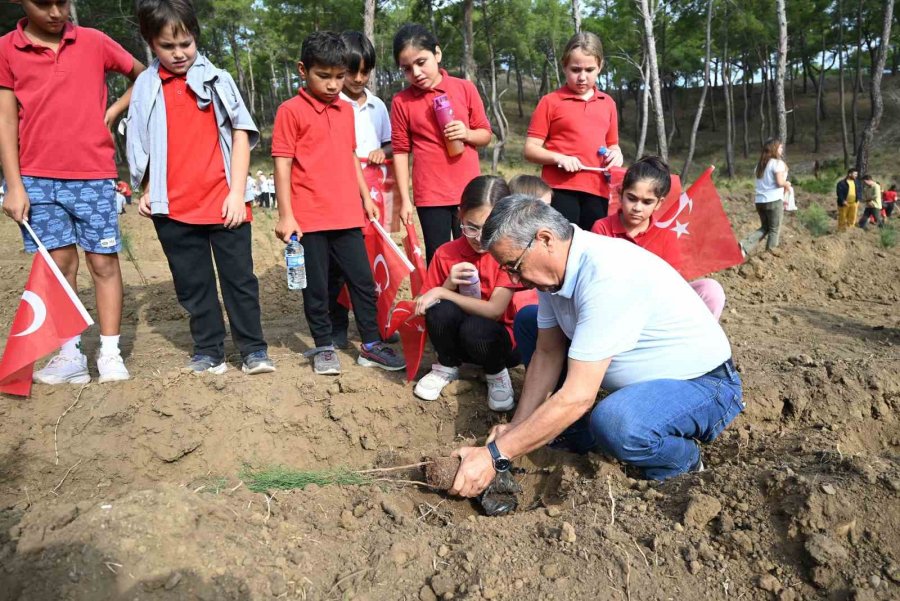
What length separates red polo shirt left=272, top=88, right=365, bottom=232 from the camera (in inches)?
139

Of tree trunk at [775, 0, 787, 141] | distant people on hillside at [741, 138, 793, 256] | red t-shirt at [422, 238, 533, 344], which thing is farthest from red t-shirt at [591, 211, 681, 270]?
tree trunk at [775, 0, 787, 141]

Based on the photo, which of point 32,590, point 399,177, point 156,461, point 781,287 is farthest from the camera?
point 781,287

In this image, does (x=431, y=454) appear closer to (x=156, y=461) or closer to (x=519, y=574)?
(x=519, y=574)

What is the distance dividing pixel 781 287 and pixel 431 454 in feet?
18.7

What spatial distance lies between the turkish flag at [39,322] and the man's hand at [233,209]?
85cm

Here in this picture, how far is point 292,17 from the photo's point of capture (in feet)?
85.4

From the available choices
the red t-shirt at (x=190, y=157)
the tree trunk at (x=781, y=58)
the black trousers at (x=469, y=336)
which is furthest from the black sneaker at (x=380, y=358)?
the tree trunk at (x=781, y=58)

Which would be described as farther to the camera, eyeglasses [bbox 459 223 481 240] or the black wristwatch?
eyeglasses [bbox 459 223 481 240]

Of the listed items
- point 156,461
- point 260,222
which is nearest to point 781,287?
point 156,461

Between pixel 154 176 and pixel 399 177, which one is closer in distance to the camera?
pixel 154 176

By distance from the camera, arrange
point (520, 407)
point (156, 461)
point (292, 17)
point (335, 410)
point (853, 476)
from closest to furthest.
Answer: point (853, 476)
point (520, 407)
point (156, 461)
point (335, 410)
point (292, 17)

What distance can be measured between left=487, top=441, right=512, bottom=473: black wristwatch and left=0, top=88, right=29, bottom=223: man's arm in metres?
2.60

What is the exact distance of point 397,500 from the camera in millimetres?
2633

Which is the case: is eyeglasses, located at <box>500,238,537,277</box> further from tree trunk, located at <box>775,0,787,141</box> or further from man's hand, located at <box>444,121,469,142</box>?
tree trunk, located at <box>775,0,787,141</box>
